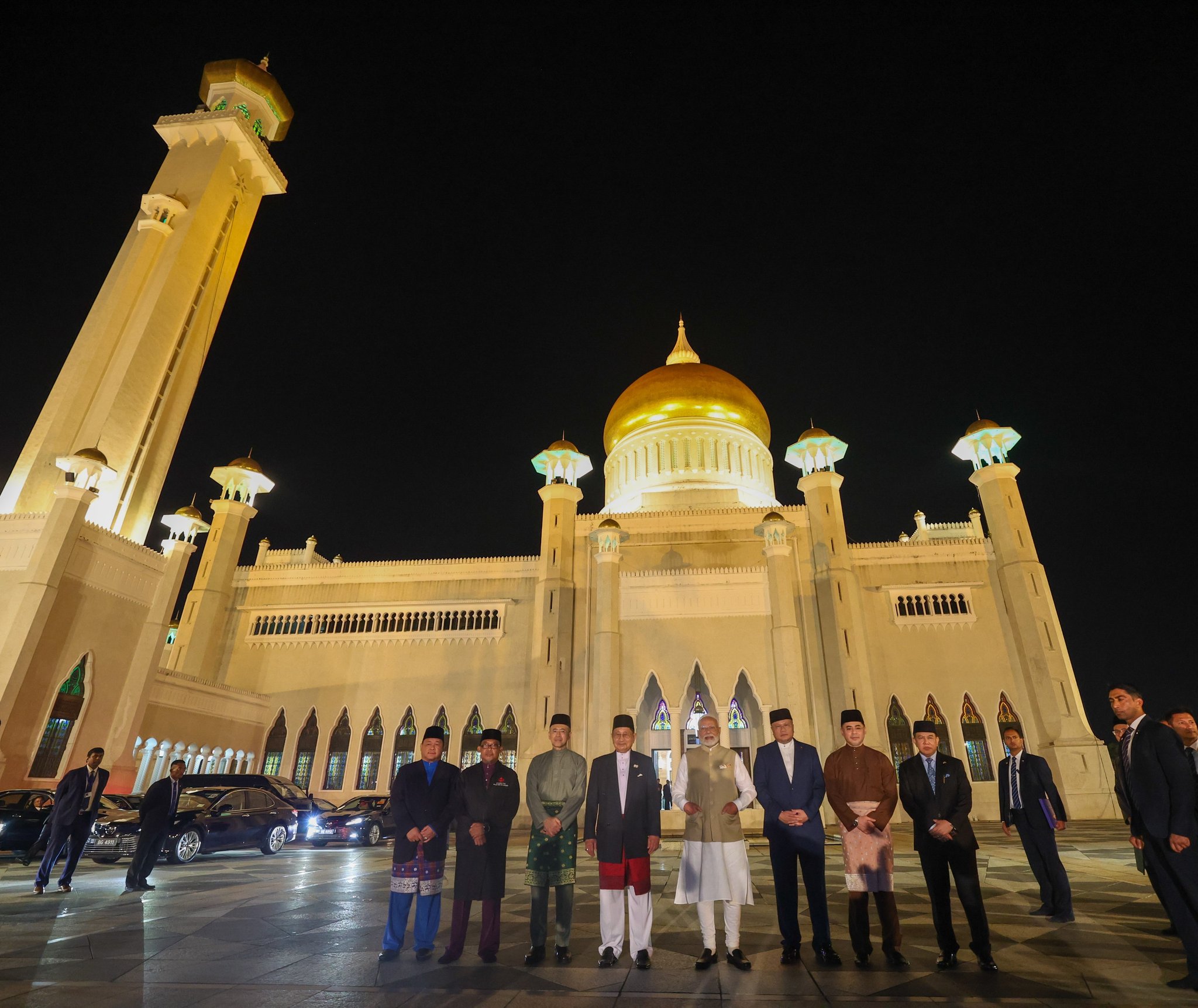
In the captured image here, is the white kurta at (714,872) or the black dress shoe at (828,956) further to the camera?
→ the white kurta at (714,872)

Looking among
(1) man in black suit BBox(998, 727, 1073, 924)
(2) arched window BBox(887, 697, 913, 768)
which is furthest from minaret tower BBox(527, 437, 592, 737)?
(1) man in black suit BBox(998, 727, 1073, 924)

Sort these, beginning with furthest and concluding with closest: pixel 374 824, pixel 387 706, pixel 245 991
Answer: pixel 387 706 → pixel 374 824 → pixel 245 991

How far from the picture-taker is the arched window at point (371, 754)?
22.5 meters

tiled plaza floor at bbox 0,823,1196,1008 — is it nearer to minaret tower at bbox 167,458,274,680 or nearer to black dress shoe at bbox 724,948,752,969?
black dress shoe at bbox 724,948,752,969

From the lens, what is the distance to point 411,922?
239 inches

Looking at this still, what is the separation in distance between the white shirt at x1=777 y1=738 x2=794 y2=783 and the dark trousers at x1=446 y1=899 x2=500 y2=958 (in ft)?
7.29

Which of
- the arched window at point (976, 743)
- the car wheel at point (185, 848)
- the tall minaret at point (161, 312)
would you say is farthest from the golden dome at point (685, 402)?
the car wheel at point (185, 848)

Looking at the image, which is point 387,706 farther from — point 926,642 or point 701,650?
point 926,642

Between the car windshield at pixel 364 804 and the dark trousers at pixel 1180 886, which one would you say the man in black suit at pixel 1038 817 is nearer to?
the dark trousers at pixel 1180 886

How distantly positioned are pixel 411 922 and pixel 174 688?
706 inches

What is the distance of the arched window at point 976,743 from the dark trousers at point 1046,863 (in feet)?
52.3

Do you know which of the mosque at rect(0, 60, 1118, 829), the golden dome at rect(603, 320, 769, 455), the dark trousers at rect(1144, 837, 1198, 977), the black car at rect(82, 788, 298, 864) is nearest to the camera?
the dark trousers at rect(1144, 837, 1198, 977)

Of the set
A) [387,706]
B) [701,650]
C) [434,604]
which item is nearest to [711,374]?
[701,650]

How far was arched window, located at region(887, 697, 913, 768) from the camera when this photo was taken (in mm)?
20328
